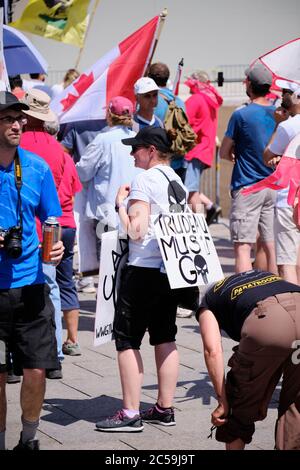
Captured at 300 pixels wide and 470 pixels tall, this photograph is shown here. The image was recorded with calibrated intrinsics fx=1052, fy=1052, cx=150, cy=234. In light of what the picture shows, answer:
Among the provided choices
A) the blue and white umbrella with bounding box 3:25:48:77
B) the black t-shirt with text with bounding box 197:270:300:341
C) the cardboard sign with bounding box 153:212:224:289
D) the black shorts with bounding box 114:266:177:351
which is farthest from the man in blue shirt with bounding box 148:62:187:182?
the black t-shirt with text with bounding box 197:270:300:341

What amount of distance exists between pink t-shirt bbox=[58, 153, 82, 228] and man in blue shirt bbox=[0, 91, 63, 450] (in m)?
2.04

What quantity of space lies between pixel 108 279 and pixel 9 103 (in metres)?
1.44

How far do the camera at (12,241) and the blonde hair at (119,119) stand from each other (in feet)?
9.74

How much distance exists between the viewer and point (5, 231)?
5.26m

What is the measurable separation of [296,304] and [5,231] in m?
1.53

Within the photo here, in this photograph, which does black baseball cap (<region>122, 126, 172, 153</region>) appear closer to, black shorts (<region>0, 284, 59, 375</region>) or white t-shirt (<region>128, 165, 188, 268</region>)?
white t-shirt (<region>128, 165, 188, 268</region>)

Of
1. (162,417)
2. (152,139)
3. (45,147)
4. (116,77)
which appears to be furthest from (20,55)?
(162,417)

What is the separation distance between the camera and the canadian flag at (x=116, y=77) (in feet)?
30.2

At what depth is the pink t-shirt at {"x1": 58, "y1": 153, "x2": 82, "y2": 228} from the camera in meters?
7.52

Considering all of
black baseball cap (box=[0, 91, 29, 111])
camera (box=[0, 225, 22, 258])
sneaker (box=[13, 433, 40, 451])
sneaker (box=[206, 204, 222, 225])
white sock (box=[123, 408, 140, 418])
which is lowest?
sneaker (box=[206, 204, 222, 225])

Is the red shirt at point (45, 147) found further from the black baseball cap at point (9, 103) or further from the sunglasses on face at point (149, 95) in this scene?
the black baseball cap at point (9, 103)

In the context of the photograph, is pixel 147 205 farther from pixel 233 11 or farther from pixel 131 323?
pixel 233 11
